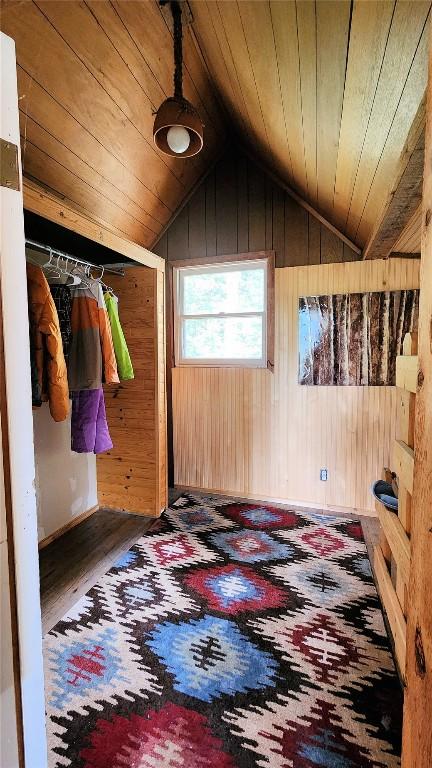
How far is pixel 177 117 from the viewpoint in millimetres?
1646

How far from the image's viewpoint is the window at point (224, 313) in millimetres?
3066

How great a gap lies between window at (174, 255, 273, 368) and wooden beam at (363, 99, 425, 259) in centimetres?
99

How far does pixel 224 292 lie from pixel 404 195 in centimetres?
185

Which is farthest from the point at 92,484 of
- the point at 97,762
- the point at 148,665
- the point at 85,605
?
the point at 97,762

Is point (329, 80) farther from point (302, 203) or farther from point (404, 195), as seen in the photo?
point (302, 203)

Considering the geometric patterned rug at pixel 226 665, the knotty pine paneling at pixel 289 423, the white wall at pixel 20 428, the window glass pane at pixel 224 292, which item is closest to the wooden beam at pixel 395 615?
the geometric patterned rug at pixel 226 665

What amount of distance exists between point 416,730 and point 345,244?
9.36 ft

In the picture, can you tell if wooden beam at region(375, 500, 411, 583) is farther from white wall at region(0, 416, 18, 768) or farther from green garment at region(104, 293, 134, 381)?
green garment at region(104, 293, 134, 381)

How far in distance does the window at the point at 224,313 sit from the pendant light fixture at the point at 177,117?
53.9 inches

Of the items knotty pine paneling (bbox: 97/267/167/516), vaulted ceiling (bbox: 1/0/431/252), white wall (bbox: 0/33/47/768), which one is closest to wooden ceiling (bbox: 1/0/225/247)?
vaulted ceiling (bbox: 1/0/431/252)

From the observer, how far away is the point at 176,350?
332 centimetres

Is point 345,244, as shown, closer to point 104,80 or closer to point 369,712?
point 104,80

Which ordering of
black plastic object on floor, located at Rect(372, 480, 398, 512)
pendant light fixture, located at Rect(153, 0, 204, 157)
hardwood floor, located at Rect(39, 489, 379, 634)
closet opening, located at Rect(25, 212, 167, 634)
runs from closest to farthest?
black plastic object on floor, located at Rect(372, 480, 398, 512)
pendant light fixture, located at Rect(153, 0, 204, 157)
closet opening, located at Rect(25, 212, 167, 634)
hardwood floor, located at Rect(39, 489, 379, 634)

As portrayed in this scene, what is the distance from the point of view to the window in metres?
3.07
